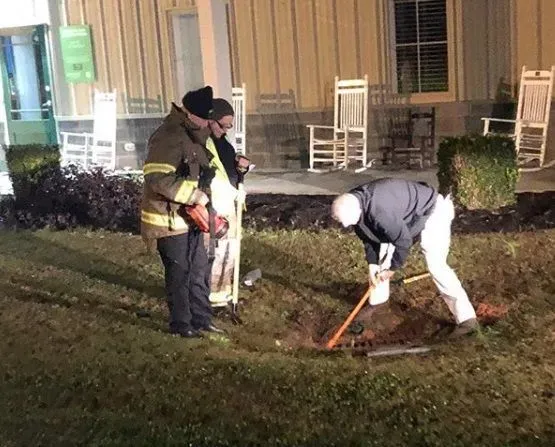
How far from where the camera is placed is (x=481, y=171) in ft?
28.5

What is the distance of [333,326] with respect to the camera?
669 centimetres

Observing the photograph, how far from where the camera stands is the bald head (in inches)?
213

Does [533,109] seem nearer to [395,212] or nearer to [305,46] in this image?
[305,46]

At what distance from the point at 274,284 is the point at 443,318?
1.59 metres

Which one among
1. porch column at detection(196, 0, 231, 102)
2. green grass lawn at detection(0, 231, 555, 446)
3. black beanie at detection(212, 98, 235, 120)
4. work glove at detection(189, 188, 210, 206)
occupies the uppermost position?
A: porch column at detection(196, 0, 231, 102)

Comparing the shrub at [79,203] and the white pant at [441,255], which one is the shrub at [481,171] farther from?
the shrub at [79,203]

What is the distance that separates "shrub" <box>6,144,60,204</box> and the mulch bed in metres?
2.55

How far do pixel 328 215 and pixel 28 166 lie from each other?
390cm

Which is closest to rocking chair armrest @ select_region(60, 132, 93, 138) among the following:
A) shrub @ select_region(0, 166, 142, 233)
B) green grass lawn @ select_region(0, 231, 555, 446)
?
shrub @ select_region(0, 166, 142, 233)

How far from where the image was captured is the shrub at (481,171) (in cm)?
870

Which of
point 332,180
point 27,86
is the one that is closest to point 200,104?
point 332,180

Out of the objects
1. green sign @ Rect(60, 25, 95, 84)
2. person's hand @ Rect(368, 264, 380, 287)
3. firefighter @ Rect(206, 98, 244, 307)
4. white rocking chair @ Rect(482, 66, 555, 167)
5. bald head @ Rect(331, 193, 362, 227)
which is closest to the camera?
bald head @ Rect(331, 193, 362, 227)

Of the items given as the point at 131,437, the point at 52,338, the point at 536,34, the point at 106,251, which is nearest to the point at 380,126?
the point at 536,34

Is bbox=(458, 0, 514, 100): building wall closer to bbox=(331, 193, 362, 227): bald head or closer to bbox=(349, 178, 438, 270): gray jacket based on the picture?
bbox=(349, 178, 438, 270): gray jacket
